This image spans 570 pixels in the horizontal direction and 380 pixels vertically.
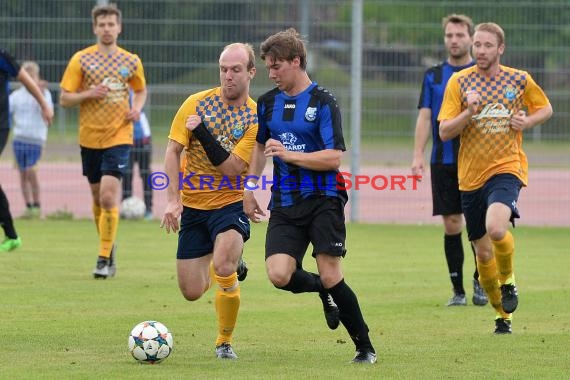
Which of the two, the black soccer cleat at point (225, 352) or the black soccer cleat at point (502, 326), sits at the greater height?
the black soccer cleat at point (225, 352)

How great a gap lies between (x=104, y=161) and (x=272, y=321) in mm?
3085

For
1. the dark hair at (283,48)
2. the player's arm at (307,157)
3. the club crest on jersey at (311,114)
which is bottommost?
the player's arm at (307,157)

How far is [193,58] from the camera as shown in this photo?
59.3 ft

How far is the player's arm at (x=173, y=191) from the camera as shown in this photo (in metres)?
7.72

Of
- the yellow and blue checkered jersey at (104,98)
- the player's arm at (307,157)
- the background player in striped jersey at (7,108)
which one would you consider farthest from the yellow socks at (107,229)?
the player's arm at (307,157)

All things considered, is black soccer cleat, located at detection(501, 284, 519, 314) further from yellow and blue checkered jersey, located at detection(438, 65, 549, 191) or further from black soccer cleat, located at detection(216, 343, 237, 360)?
black soccer cleat, located at detection(216, 343, 237, 360)

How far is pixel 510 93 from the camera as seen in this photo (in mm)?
8961

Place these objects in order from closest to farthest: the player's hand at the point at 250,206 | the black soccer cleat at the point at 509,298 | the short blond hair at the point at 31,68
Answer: the player's hand at the point at 250,206
the black soccer cleat at the point at 509,298
the short blond hair at the point at 31,68

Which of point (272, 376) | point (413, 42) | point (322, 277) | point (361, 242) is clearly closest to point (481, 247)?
point (322, 277)

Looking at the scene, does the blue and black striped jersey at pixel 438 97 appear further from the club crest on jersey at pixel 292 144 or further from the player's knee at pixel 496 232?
the club crest on jersey at pixel 292 144

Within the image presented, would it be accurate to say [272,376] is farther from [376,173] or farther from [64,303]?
[376,173]

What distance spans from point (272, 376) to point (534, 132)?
39.8 ft

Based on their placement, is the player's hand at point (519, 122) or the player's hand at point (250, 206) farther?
the player's hand at point (519, 122)

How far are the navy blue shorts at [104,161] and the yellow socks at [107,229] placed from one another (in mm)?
357
